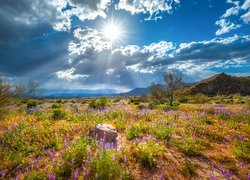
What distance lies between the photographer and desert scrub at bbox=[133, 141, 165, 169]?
16.7 ft

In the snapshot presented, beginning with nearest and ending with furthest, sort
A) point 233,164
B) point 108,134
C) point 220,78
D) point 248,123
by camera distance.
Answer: point 233,164 → point 108,134 → point 248,123 → point 220,78

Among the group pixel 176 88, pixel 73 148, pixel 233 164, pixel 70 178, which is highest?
pixel 176 88

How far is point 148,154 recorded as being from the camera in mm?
5246

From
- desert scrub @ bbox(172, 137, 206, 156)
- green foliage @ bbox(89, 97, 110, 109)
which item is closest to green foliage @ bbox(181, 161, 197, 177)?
desert scrub @ bbox(172, 137, 206, 156)

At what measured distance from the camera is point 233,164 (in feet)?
18.4

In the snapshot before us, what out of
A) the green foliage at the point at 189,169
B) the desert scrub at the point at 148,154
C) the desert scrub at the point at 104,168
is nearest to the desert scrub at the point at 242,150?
the green foliage at the point at 189,169

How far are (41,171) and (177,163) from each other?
12.9 feet

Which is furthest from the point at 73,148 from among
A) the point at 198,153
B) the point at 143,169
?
the point at 198,153

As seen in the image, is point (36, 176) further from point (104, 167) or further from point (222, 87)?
point (222, 87)

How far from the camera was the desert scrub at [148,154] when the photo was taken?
16.7ft

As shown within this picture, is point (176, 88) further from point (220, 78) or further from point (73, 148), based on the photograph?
point (220, 78)

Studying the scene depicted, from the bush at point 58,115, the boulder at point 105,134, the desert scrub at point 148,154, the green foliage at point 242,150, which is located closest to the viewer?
the desert scrub at point 148,154

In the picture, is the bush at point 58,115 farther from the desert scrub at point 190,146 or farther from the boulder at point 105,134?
the desert scrub at point 190,146

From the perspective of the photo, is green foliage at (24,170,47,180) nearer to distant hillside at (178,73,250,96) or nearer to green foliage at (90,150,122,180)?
green foliage at (90,150,122,180)
